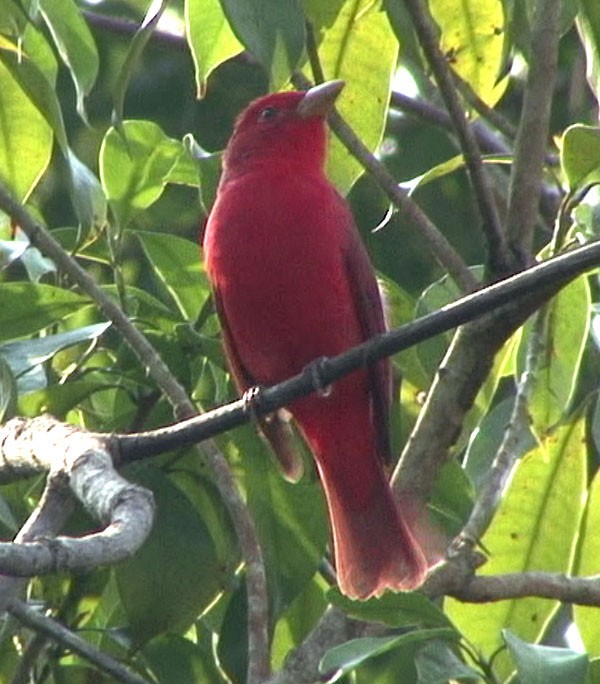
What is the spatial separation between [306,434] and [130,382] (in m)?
0.87

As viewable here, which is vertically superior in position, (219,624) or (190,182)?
(190,182)

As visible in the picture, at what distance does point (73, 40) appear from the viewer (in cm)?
355

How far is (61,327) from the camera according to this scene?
14.2 ft

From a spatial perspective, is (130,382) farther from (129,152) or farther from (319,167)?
(319,167)

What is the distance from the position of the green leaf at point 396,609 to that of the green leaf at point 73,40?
3.60 ft

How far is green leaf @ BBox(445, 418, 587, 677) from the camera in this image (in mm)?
3932

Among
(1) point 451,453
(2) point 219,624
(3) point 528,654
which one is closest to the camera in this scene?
(3) point 528,654

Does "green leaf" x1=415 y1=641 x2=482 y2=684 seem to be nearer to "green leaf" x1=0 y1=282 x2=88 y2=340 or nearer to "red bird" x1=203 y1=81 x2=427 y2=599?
"red bird" x1=203 y1=81 x2=427 y2=599

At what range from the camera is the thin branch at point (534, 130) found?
11.8 ft

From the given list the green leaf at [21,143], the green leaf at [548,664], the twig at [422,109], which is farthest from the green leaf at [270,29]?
the twig at [422,109]

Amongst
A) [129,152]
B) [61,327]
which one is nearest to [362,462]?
[61,327]

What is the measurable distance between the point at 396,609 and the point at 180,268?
1.26 m

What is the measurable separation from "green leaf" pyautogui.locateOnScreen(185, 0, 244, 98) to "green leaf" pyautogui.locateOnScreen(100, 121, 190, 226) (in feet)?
1.66

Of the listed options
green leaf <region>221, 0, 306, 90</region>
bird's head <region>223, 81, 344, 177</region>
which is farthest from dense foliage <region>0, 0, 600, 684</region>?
bird's head <region>223, 81, 344, 177</region>
